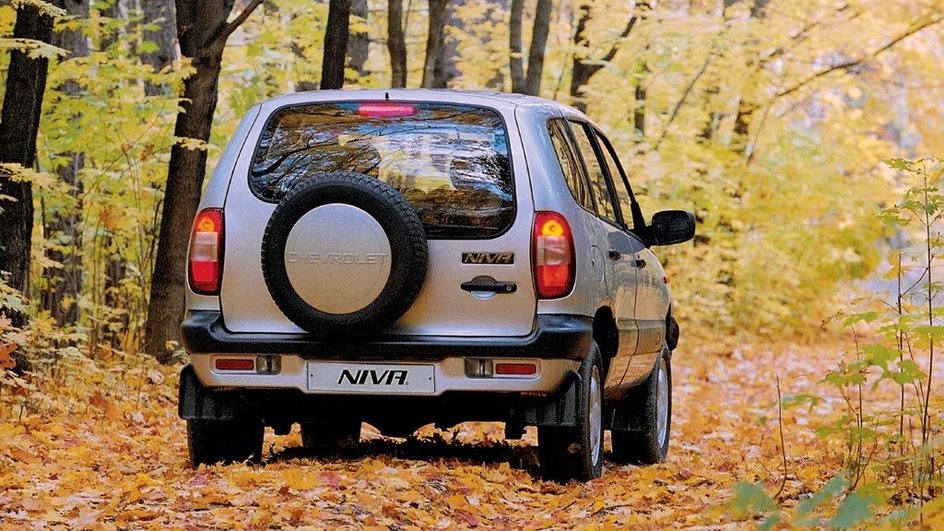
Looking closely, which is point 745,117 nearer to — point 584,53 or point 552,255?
point 584,53

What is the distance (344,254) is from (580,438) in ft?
5.01

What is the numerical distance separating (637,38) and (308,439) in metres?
12.8

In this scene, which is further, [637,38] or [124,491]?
[637,38]

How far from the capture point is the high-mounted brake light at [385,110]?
717cm

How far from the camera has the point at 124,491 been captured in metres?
6.71

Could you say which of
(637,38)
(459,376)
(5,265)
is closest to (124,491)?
(459,376)

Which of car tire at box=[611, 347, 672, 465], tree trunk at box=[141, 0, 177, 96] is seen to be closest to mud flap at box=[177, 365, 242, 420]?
car tire at box=[611, 347, 672, 465]

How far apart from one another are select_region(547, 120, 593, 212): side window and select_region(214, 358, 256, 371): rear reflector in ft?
5.63

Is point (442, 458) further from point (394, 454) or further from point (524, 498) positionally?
point (524, 498)

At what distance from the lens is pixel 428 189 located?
273 inches

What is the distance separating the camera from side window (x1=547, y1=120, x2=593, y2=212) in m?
7.24

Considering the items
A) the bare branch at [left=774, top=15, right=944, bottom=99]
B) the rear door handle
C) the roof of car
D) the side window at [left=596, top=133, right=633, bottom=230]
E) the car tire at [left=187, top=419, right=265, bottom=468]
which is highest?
the bare branch at [left=774, top=15, right=944, bottom=99]

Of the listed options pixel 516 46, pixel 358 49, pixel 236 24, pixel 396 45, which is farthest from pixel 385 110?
pixel 358 49

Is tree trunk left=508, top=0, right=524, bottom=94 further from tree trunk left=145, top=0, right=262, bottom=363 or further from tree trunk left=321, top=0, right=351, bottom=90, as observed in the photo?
tree trunk left=145, top=0, right=262, bottom=363
